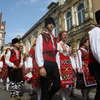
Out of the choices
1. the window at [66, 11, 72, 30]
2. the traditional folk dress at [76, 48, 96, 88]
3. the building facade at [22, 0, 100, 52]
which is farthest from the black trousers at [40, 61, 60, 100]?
the window at [66, 11, 72, 30]

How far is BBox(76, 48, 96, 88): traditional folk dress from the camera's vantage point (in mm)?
5844

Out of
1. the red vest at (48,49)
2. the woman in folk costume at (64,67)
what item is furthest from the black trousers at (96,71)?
the woman in folk costume at (64,67)

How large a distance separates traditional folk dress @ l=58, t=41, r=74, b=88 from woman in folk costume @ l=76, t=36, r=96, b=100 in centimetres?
24

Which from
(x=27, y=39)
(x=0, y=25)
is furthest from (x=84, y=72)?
(x=0, y=25)

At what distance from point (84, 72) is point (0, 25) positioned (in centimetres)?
6921

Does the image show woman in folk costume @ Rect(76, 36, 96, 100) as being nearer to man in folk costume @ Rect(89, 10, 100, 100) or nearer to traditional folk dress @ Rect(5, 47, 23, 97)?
traditional folk dress @ Rect(5, 47, 23, 97)

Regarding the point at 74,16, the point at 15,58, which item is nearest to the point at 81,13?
the point at 74,16

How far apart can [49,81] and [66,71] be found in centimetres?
148

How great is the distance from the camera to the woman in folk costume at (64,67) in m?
5.64

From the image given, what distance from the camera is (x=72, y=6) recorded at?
88.3 ft

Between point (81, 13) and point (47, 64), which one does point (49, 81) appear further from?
point (81, 13)

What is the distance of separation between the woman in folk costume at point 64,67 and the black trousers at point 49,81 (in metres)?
1.27

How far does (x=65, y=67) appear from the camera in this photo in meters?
5.68

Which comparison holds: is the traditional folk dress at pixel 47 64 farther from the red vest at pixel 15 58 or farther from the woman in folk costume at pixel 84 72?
the red vest at pixel 15 58
